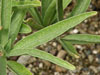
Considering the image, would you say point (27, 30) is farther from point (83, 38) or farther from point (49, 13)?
point (83, 38)

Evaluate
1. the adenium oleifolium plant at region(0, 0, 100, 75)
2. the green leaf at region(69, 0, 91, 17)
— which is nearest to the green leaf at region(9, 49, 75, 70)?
the adenium oleifolium plant at region(0, 0, 100, 75)

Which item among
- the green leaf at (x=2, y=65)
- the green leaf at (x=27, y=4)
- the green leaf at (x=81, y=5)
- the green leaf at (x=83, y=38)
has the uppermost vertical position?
the green leaf at (x=27, y=4)

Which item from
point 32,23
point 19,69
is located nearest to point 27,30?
point 32,23

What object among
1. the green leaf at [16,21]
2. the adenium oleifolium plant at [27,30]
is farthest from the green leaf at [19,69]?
the green leaf at [16,21]

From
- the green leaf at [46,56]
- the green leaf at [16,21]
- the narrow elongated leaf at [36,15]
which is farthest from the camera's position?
the narrow elongated leaf at [36,15]

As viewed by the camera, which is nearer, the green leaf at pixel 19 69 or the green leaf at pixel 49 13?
the green leaf at pixel 19 69

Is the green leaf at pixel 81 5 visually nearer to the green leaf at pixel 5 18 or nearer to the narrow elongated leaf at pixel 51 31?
the narrow elongated leaf at pixel 51 31

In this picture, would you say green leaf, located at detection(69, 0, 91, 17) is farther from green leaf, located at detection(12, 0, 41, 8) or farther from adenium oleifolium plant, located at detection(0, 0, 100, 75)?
green leaf, located at detection(12, 0, 41, 8)

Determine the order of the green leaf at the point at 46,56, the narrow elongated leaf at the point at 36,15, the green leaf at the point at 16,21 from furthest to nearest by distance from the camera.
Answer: the narrow elongated leaf at the point at 36,15 → the green leaf at the point at 16,21 → the green leaf at the point at 46,56

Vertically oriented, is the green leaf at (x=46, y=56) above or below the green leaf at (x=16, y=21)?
below

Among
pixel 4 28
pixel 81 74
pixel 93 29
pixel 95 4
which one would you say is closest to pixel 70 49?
pixel 4 28
